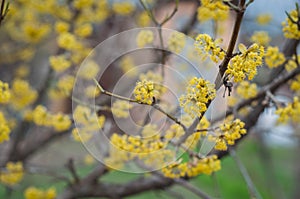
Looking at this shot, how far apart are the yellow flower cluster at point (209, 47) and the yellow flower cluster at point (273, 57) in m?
0.50

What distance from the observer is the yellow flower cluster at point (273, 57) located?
1.53 meters

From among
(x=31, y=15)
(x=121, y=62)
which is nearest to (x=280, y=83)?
(x=121, y=62)

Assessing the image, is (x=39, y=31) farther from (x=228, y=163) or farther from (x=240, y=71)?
(x=228, y=163)

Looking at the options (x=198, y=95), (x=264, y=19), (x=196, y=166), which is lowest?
(x=196, y=166)

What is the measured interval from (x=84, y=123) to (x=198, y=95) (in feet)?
2.33

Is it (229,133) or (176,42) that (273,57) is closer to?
(176,42)

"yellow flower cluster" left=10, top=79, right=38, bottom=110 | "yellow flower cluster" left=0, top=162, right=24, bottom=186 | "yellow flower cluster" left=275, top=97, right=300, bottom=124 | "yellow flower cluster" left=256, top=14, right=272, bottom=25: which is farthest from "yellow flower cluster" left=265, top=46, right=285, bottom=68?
"yellow flower cluster" left=10, top=79, right=38, bottom=110

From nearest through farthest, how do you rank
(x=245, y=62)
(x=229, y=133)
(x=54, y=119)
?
(x=245, y=62) → (x=229, y=133) → (x=54, y=119)

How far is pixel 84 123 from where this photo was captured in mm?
1687

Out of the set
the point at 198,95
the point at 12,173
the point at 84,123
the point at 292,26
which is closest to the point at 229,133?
the point at 198,95

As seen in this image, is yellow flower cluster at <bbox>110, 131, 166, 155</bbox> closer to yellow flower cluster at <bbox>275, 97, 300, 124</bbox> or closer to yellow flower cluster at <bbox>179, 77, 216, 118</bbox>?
yellow flower cluster at <bbox>179, 77, 216, 118</bbox>

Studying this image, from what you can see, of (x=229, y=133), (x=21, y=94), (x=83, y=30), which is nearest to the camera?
(x=229, y=133)

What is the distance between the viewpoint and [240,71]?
3.43 ft

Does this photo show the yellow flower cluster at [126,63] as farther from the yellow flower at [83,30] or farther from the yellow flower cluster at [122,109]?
the yellow flower cluster at [122,109]
